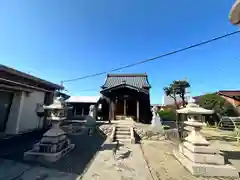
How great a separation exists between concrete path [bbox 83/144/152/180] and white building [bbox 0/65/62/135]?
17.8 ft

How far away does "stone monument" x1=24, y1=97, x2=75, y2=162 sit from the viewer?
3.81 metres

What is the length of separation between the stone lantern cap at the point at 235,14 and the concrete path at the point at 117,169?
10.9 ft

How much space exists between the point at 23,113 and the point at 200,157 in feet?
28.3

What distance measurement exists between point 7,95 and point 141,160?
7.55 meters

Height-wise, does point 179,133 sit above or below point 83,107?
below

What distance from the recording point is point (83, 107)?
56.3ft

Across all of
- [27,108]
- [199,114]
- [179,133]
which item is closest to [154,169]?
[199,114]

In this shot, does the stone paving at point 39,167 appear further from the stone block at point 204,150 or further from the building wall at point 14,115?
the stone block at point 204,150

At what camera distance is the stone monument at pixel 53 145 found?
12.5ft

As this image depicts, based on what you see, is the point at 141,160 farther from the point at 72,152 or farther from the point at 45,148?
the point at 45,148

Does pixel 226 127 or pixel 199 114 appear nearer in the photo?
pixel 199 114

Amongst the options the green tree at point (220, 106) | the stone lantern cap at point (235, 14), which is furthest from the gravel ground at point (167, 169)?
the green tree at point (220, 106)

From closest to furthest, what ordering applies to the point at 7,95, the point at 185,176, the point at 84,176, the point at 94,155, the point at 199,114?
the point at 84,176
the point at 185,176
the point at 199,114
the point at 94,155
the point at 7,95

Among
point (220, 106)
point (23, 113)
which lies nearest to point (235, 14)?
point (23, 113)
